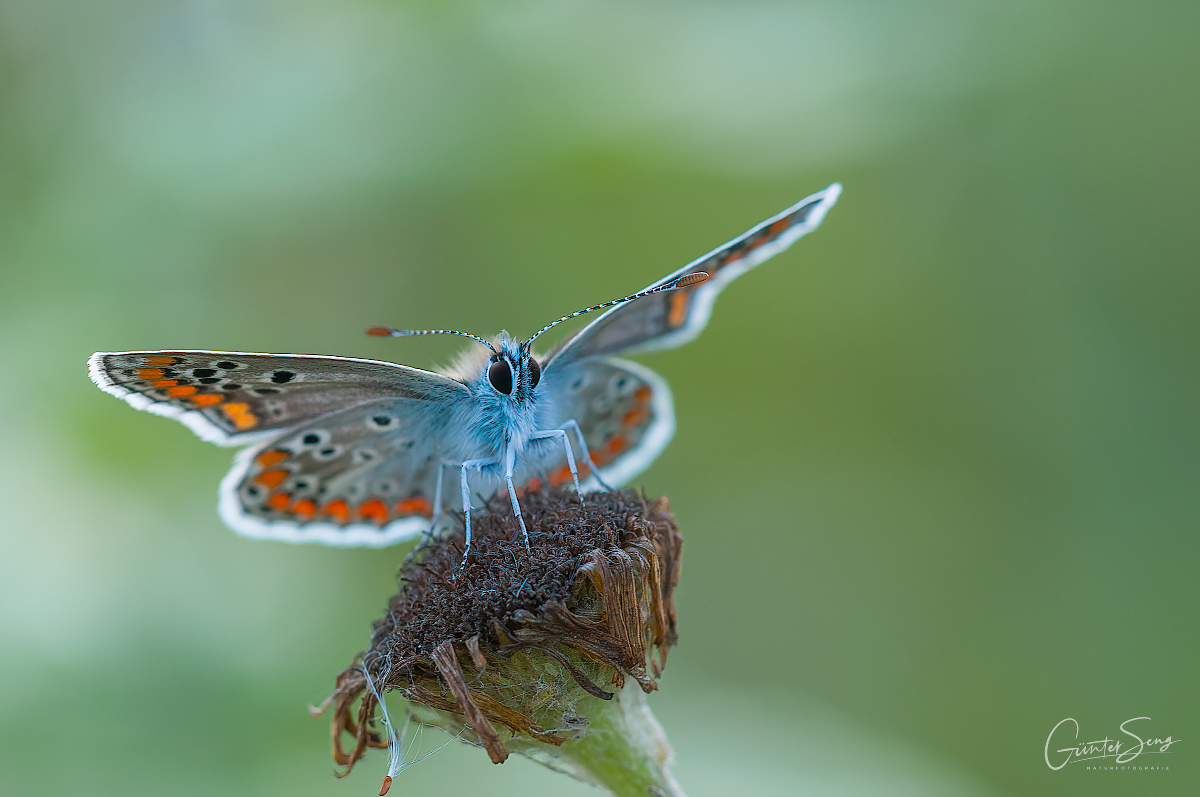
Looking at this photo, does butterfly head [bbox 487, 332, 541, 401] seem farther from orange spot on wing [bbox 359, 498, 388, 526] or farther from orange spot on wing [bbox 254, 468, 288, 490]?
orange spot on wing [bbox 254, 468, 288, 490]

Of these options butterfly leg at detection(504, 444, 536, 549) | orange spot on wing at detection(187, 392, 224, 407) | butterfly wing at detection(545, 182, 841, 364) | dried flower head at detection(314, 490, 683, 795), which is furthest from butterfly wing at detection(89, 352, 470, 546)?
dried flower head at detection(314, 490, 683, 795)

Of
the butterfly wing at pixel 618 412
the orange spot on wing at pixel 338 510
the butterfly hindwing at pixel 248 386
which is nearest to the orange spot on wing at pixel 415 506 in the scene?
the orange spot on wing at pixel 338 510

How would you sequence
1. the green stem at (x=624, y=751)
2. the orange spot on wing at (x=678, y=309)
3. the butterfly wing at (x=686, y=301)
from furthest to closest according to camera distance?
1. the orange spot on wing at (x=678, y=309)
2. the butterfly wing at (x=686, y=301)
3. the green stem at (x=624, y=751)

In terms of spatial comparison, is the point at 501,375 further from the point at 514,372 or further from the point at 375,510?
the point at 375,510

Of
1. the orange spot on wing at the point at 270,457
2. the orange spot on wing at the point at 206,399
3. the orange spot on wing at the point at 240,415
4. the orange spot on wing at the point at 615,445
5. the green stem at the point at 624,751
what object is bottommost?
the green stem at the point at 624,751

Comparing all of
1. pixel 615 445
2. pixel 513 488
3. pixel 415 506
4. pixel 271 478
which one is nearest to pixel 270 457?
pixel 271 478

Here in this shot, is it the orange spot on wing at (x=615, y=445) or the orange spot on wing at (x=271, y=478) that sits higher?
the orange spot on wing at (x=271, y=478)

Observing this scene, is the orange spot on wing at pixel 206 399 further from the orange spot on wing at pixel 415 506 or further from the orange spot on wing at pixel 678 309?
the orange spot on wing at pixel 678 309
